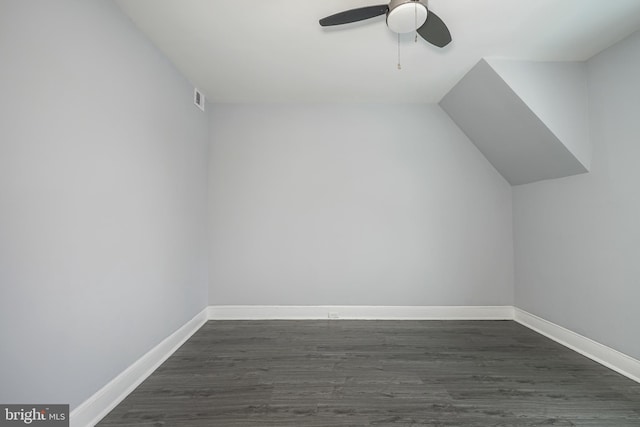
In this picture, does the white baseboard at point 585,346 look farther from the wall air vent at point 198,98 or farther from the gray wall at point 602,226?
the wall air vent at point 198,98

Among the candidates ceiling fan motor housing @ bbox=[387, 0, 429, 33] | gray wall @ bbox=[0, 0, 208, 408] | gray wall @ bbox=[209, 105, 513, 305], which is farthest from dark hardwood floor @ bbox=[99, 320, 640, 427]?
ceiling fan motor housing @ bbox=[387, 0, 429, 33]

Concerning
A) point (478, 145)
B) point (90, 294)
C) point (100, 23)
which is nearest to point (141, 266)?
point (90, 294)

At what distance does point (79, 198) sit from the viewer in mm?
1474

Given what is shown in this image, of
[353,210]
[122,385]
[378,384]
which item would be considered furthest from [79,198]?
[353,210]

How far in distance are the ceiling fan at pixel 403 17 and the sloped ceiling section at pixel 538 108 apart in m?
1.01

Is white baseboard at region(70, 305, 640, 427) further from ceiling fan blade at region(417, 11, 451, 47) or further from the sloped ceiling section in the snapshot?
ceiling fan blade at region(417, 11, 451, 47)

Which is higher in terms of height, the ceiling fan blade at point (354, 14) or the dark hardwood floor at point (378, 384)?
the ceiling fan blade at point (354, 14)

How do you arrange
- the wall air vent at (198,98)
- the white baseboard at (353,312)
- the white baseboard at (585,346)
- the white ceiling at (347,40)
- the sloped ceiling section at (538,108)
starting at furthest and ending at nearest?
the white baseboard at (353,312) < the wall air vent at (198,98) < the sloped ceiling section at (538,108) < the white baseboard at (585,346) < the white ceiling at (347,40)

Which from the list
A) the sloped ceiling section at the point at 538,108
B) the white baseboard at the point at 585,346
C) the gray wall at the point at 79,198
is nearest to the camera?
the gray wall at the point at 79,198

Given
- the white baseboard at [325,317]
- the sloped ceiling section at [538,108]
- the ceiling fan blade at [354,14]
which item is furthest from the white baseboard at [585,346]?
the ceiling fan blade at [354,14]

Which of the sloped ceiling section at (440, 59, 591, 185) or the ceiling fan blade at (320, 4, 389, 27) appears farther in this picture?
the sloped ceiling section at (440, 59, 591, 185)

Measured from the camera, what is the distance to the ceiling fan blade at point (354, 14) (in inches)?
62.6

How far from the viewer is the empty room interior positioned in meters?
1.40

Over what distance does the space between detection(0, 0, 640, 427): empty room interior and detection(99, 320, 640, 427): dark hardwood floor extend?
0.8 inches
